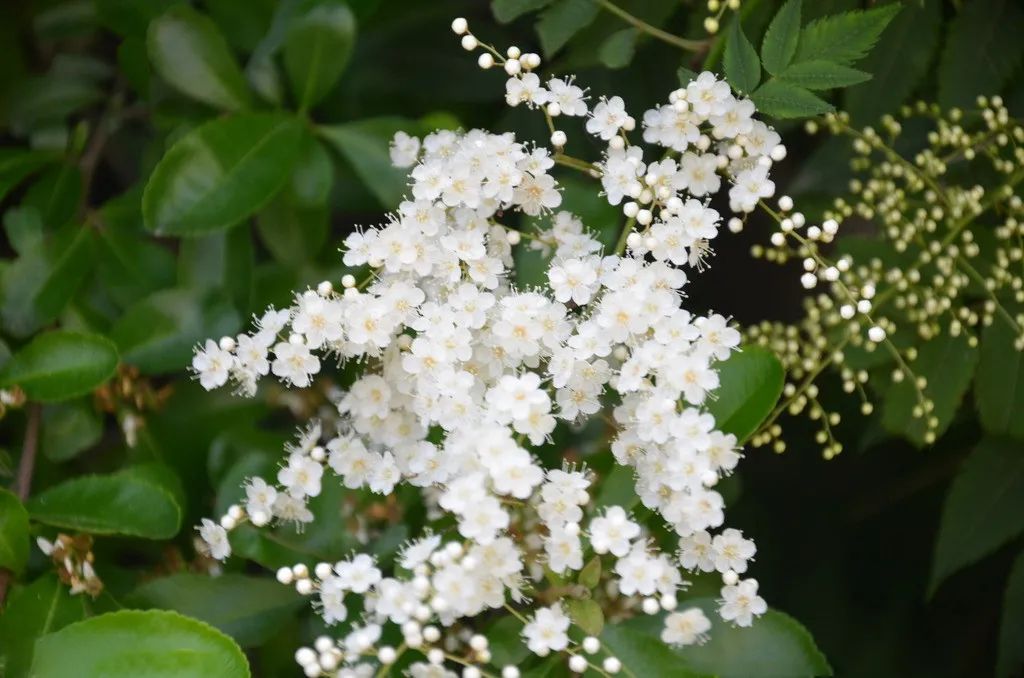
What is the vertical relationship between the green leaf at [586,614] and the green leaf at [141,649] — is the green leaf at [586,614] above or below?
above

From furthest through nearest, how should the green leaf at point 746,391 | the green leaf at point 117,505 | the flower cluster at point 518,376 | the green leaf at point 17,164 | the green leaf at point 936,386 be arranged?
the green leaf at point 17,164
the green leaf at point 936,386
the green leaf at point 117,505
the green leaf at point 746,391
the flower cluster at point 518,376

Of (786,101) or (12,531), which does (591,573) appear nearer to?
(786,101)

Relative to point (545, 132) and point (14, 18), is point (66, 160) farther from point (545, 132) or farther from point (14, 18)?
point (545, 132)

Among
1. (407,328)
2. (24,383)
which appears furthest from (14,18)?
(407,328)

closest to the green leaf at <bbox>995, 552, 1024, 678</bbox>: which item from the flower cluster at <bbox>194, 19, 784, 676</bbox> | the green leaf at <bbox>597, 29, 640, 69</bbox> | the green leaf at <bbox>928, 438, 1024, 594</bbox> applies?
the green leaf at <bbox>928, 438, 1024, 594</bbox>

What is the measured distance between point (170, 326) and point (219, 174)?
0.23 meters

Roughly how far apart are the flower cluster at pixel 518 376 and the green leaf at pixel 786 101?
0.06 ft

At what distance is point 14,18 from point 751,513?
170cm

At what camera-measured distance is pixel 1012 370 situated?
1382 millimetres

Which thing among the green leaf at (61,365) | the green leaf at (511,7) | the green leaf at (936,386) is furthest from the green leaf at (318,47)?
the green leaf at (936,386)

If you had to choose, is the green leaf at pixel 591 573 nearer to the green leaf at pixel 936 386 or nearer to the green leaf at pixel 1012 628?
the green leaf at pixel 936 386

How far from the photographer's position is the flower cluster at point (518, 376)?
1.00m

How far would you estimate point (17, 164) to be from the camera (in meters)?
1.56

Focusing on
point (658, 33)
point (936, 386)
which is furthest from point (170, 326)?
point (936, 386)
